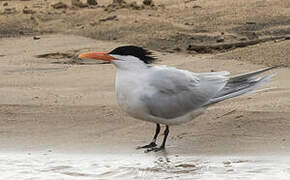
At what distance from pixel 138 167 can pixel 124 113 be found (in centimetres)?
158

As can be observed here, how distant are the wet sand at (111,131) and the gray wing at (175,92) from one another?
310 millimetres

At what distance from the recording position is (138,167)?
5.98 metres

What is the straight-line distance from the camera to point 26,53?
1105 cm

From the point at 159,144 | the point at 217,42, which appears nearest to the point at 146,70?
the point at 159,144

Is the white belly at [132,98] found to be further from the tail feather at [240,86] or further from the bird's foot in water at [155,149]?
the tail feather at [240,86]

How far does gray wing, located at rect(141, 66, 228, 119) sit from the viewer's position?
646 centimetres

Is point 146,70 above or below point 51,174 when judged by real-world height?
above

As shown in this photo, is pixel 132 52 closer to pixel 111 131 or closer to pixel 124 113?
pixel 111 131

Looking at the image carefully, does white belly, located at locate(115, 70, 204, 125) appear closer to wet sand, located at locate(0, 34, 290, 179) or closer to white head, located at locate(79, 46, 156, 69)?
white head, located at locate(79, 46, 156, 69)

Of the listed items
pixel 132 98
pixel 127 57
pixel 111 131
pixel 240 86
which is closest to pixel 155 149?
pixel 132 98

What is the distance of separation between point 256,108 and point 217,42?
3.87 meters

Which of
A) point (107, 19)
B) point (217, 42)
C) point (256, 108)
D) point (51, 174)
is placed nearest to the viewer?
point (51, 174)

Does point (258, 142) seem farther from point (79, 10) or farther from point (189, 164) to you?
point (79, 10)

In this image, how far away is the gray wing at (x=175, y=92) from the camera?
21.2ft
